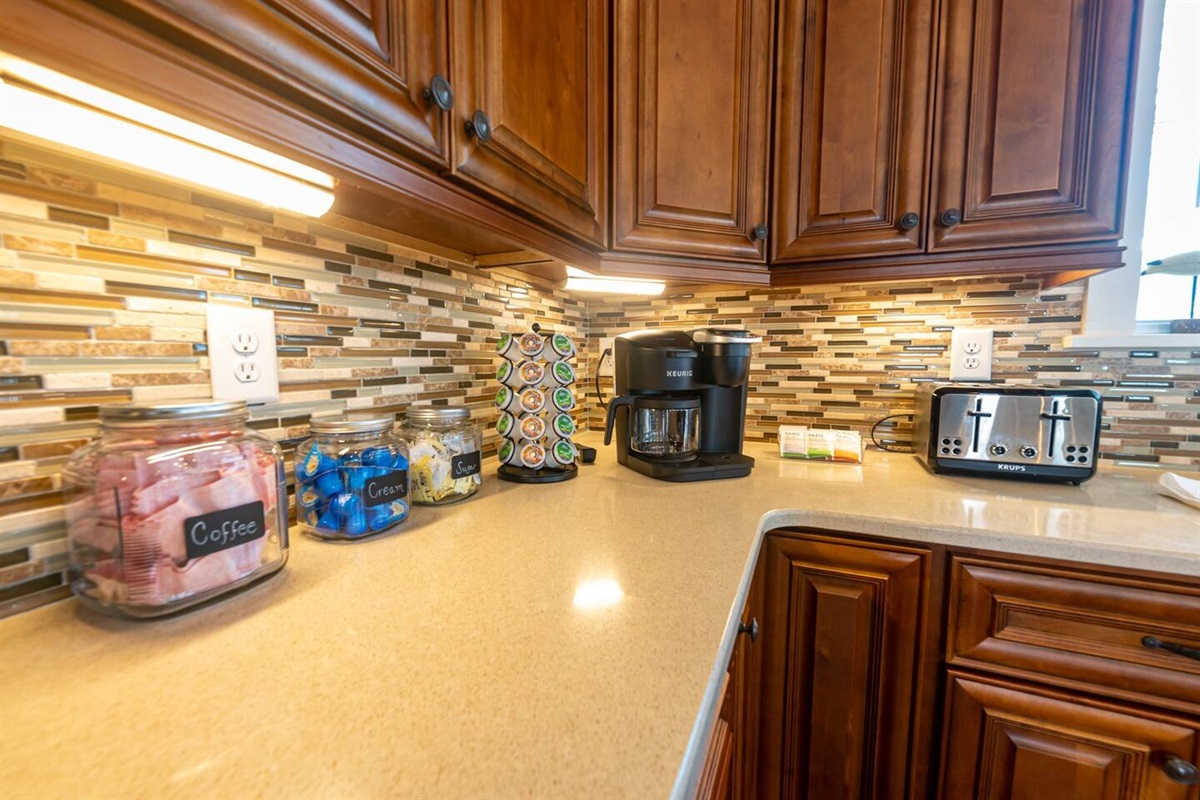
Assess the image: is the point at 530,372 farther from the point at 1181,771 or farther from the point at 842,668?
the point at 1181,771

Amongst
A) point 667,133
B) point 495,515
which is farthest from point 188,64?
point 667,133

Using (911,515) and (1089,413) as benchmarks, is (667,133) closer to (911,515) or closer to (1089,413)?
(911,515)

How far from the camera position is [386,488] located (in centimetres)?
65

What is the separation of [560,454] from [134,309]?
2.20ft

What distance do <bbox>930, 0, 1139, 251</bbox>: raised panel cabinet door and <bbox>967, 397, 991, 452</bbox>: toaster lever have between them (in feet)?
1.10

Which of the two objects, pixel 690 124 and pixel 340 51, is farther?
pixel 690 124

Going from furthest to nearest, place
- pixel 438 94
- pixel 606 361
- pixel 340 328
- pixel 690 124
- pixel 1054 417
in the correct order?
pixel 606 361 → pixel 690 124 → pixel 1054 417 → pixel 340 328 → pixel 438 94

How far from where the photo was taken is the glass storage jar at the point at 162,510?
423 mm

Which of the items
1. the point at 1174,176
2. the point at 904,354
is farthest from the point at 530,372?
the point at 1174,176

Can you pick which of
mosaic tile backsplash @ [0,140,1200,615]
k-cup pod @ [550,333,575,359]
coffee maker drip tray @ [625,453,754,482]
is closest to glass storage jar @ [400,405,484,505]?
mosaic tile backsplash @ [0,140,1200,615]

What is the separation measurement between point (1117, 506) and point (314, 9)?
A: 1342mm

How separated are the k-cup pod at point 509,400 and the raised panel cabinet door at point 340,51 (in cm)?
46

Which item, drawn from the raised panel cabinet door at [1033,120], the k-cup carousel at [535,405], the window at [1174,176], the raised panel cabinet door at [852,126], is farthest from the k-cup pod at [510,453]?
the window at [1174,176]

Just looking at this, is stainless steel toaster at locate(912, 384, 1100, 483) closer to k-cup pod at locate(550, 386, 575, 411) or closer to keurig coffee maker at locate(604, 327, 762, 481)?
keurig coffee maker at locate(604, 327, 762, 481)
